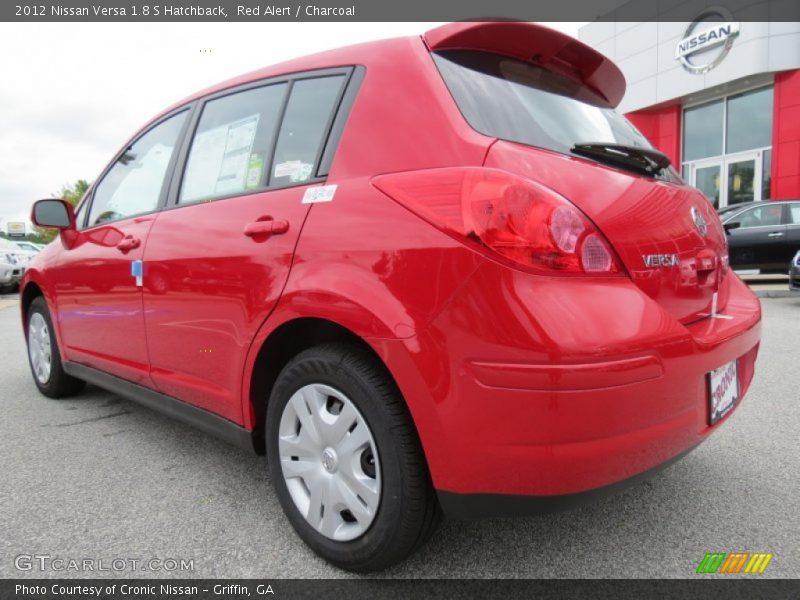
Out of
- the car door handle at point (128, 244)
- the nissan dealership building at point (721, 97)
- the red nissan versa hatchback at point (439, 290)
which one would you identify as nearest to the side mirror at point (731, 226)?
the nissan dealership building at point (721, 97)

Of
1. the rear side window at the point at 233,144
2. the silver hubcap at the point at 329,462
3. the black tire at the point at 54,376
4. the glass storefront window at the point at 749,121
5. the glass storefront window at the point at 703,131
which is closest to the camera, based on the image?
the silver hubcap at the point at 329,462

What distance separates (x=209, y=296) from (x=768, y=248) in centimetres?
1042

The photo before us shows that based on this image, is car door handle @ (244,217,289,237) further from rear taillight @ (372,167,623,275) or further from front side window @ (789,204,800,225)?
front side window @ (789,204,800,225)

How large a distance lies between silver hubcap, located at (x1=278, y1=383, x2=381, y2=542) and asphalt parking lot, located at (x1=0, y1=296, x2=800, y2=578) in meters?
0.18

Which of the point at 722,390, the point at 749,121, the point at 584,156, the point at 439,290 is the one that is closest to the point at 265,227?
the point at 439,290

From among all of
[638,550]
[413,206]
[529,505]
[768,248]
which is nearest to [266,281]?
[413,206]

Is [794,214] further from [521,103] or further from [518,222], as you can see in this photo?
[518,222]

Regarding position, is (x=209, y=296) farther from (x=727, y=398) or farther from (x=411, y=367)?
(x=727, y=398)

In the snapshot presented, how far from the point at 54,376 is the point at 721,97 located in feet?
58.3

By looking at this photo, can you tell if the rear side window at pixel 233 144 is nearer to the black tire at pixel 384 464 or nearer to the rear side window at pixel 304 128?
the rear side window at pixel 304 128

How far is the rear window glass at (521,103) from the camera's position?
5.47 ft

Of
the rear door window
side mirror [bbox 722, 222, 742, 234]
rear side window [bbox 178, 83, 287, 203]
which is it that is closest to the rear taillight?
rear side window [bbox 178, 83, 287, 203]

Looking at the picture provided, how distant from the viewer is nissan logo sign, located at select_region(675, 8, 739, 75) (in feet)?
49.9

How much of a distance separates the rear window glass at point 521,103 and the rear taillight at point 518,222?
0.75 ft
